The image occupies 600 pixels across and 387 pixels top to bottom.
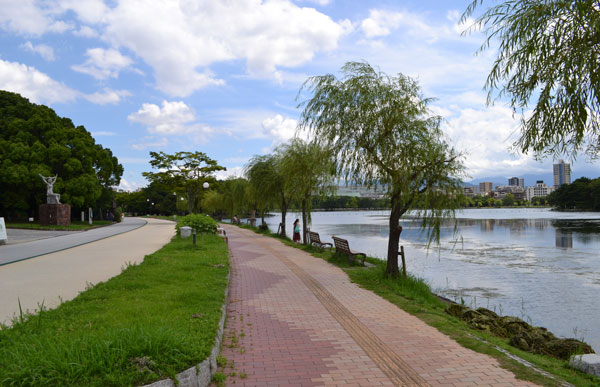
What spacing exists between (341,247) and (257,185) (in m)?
14.1

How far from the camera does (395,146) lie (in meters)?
10.6

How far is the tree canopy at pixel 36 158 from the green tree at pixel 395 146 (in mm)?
33081

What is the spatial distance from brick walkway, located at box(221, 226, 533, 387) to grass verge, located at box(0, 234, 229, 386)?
544 mm

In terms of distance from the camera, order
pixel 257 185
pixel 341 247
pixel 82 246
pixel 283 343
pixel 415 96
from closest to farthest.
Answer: pixel 283 343
pixel 415 96
pixel 341 247
pixel 82 246
pixel 257 185

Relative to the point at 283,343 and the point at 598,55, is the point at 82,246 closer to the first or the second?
the point at 283,343

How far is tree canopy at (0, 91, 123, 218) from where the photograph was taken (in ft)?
117

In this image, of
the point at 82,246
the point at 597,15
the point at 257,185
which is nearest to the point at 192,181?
the point at 257,185

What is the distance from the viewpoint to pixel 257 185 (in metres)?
28.1

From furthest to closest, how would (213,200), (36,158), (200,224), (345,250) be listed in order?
(213,200) → (36,158) → (200,224) → (345,250)

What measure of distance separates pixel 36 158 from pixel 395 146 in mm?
35900

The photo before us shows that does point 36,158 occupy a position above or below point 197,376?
above

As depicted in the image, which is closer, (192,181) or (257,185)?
(257,185)

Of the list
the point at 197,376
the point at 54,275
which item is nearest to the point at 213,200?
the point at 54,275

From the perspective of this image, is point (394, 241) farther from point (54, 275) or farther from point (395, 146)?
point (54, 275)
